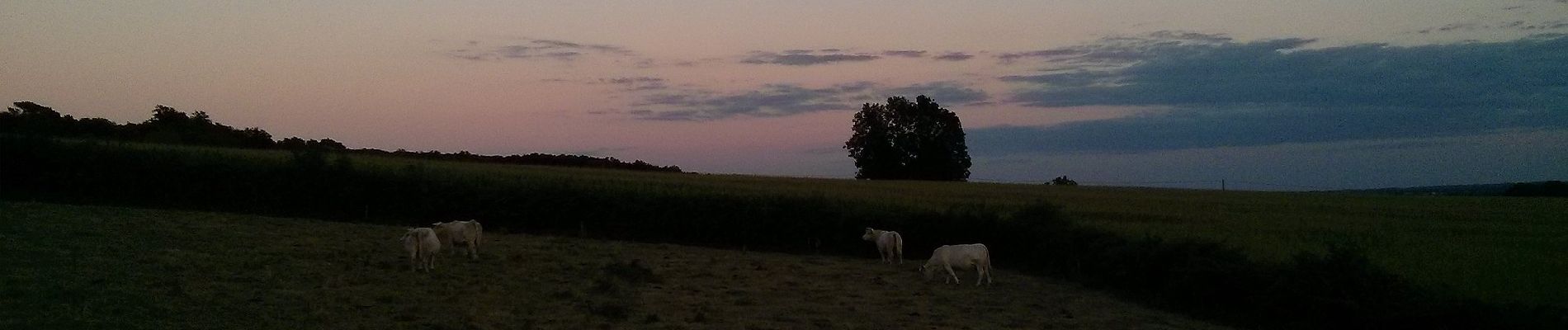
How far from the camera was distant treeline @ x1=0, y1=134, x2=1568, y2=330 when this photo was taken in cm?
2339

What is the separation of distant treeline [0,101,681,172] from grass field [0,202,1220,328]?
34801mm

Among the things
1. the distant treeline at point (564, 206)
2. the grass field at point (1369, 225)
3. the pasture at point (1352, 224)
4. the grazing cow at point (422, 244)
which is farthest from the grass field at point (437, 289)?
the grass field at point (1369, 225)

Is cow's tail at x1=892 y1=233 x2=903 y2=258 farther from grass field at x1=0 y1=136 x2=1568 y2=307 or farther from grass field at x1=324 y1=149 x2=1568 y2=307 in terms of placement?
grass field at x1=324 y1=149 x2=1568 y2=307

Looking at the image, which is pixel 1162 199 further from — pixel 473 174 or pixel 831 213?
pixel 473 174

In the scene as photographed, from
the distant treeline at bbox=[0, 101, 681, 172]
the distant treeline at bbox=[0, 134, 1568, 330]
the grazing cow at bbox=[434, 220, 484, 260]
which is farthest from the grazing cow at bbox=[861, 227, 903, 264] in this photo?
the distant treeline at bbox=[0, 101, 681, 172]

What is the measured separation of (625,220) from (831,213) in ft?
21.5

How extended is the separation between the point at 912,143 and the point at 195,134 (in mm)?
46874

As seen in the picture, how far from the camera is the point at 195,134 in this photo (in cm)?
6050

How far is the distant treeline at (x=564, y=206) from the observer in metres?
23.4

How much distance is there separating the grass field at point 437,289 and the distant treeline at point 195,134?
34801 mm

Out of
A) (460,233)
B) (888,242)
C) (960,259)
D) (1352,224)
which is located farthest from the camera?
(1352,224)

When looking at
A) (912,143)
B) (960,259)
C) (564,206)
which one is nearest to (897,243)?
(960,259)

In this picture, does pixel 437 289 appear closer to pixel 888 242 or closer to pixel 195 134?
pixel 888 242

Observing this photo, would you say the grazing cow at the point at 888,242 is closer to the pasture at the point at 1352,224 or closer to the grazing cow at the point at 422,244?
the pasture at the point at 1352,224
